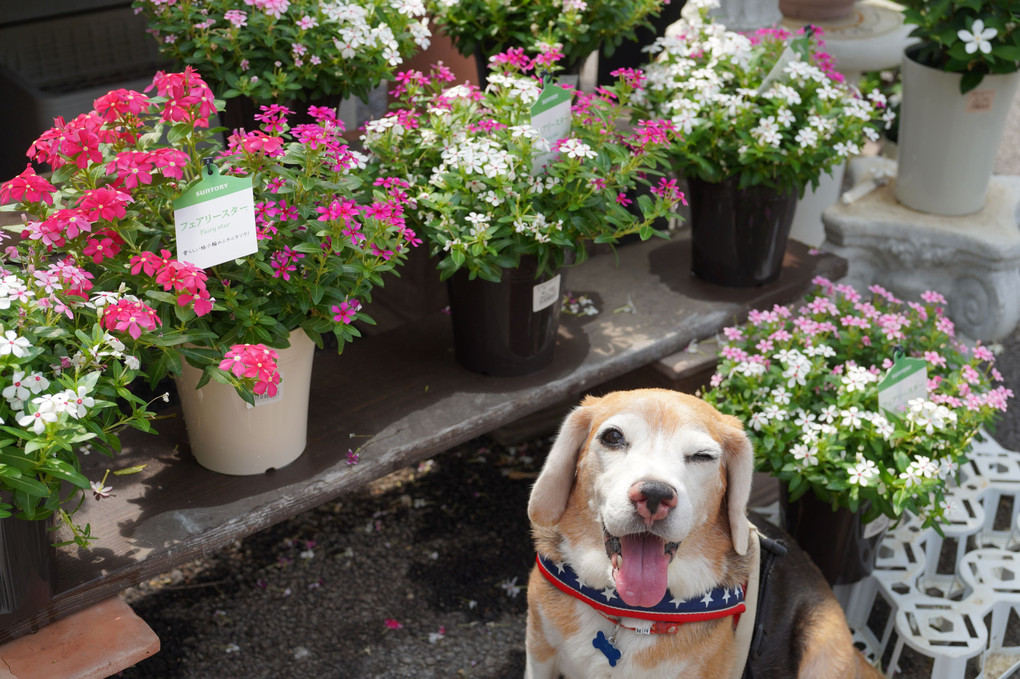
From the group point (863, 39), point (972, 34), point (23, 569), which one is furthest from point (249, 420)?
point (863, 39)

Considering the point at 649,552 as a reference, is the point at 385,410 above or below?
below

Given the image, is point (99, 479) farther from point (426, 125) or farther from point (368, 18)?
point (368, 18)

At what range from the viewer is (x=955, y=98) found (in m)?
3.71

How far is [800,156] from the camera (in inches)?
116

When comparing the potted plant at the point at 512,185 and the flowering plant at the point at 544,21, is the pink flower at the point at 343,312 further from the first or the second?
the flowering plant at the point at 544,21

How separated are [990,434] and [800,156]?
1.51 metres

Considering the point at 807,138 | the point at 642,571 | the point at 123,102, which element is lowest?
the point at 642,571

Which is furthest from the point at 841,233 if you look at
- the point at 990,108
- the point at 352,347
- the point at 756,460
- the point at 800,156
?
the point at 352,347

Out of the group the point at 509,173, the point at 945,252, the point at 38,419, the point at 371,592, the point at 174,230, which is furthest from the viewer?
the point at 945,252

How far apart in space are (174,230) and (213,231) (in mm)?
168

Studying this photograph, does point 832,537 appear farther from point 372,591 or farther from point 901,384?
point 372,591

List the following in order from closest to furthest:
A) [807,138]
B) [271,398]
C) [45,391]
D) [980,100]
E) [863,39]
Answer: [45,391], [271,398], [807,138], [980,100], [863,39]

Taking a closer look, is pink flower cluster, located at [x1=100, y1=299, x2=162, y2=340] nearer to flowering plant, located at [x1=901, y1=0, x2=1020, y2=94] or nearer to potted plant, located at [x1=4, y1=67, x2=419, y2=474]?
potted plant, located at [x1=4, y1=67, x2=419, y2=474]

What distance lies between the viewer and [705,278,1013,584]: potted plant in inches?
97.2
